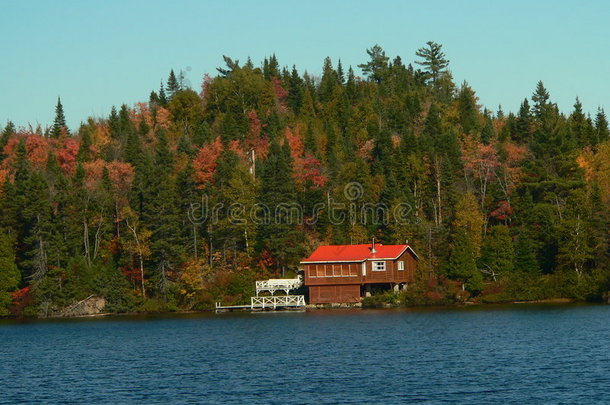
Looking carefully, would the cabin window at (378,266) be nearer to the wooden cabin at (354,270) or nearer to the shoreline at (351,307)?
the wooden cabin at (354,270)

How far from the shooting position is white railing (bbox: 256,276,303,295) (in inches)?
3386

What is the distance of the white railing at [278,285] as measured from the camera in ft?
282

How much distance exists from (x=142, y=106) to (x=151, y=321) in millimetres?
67256

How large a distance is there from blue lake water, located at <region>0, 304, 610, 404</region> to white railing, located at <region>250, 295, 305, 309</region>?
10982 mm

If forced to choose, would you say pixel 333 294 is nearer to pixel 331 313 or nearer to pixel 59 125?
pixel 331 313

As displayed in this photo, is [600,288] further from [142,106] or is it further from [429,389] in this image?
[142,106]

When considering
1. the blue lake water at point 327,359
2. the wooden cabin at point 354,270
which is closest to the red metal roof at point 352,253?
the wooden cabin at point 354,270

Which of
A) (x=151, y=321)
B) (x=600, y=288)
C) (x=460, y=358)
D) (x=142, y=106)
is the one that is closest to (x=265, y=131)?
(x=142, y=106)

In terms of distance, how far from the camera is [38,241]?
3541 inches

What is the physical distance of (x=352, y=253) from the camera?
284 ft

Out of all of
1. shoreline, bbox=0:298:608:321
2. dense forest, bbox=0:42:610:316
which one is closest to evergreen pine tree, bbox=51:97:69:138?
dense forest, bbox=0:42:610:316

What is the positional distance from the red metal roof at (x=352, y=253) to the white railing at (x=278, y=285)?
101 inches

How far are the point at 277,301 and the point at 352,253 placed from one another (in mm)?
8971

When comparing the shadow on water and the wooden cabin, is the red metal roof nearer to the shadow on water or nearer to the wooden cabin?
the wooden cabin
